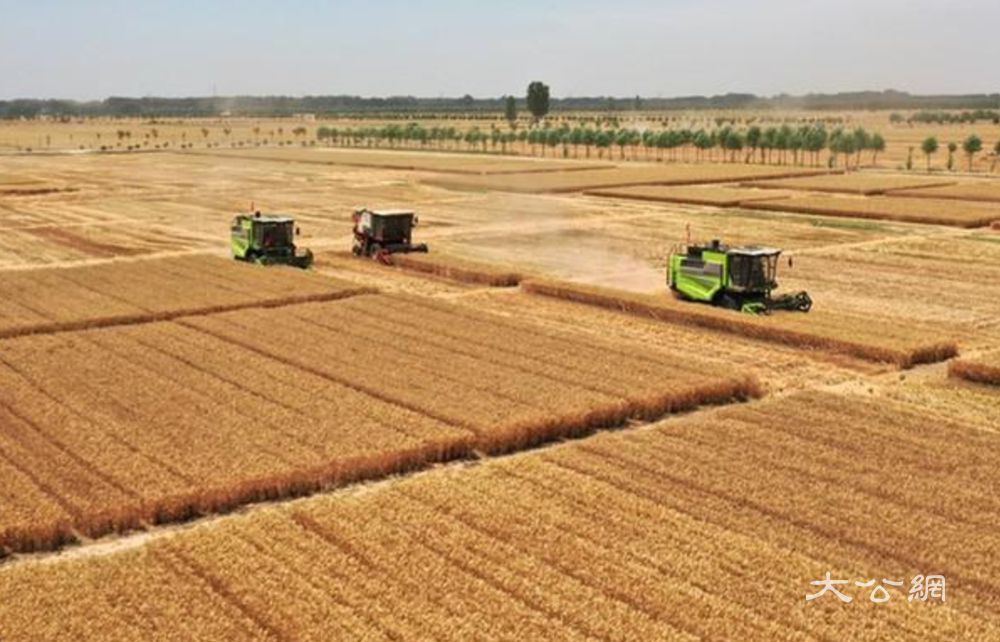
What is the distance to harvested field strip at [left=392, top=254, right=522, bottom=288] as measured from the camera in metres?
39.7

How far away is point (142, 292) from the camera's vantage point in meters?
35.5

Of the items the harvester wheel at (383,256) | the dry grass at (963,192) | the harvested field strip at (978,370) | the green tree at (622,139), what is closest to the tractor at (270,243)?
the harvester wheel at (383,256)

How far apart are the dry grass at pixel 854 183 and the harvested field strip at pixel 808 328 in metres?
43.0

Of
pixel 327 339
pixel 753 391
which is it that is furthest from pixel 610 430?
pixel 327 339

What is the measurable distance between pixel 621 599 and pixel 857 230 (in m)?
44.4

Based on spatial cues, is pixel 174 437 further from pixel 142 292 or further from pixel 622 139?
pixel 622 139

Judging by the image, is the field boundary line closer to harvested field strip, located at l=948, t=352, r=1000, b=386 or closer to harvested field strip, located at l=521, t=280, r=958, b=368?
harvested field strip, located at l=521, t=280, r=958, b=368

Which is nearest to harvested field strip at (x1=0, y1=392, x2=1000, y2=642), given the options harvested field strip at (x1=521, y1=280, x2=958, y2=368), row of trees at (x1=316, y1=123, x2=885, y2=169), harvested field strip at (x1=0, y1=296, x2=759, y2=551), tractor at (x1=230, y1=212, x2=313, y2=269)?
harvested field strip at (x1=0, y1=296, x2=759, y2=551)

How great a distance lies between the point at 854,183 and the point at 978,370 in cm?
5635

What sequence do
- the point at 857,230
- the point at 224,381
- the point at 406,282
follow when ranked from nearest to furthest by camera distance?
the point at 224,381 → the point at 406,282 → the point at 857,230

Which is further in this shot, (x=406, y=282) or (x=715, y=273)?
(x=406, y=282)

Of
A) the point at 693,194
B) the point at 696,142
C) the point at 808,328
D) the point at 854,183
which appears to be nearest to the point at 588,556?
the point at 808,328

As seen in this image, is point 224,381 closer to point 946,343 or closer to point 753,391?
point 753,391

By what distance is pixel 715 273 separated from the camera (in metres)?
33.5
